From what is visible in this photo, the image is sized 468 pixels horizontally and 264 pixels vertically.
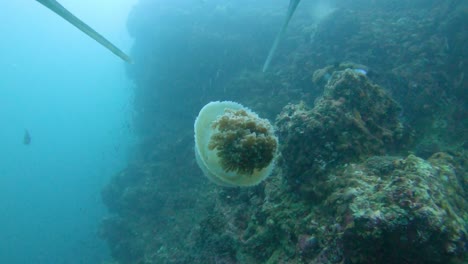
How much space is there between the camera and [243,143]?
2941mm

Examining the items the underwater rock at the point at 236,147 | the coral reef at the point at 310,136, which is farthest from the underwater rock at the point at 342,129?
the underwater rock at the point at 236,147

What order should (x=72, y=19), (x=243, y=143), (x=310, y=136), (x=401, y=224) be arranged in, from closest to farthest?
(x=401, y=224) → (x=243, y=143) → (x=72, y=19) → (x=310, y=136)

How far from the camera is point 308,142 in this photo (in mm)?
4172

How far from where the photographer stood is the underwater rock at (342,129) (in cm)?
404

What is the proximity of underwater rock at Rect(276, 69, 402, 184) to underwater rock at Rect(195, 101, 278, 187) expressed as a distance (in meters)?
1.06

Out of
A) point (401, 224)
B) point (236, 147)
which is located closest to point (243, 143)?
point (236, 147)

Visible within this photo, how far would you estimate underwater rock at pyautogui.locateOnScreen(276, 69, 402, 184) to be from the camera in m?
4.04

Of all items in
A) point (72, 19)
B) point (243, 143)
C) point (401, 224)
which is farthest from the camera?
point (72, 19)

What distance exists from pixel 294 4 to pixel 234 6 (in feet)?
47.6

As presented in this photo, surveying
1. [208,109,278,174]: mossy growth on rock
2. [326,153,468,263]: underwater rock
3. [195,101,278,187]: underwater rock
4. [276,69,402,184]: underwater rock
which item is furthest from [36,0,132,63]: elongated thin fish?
[326,153,468,263]: underwater rock

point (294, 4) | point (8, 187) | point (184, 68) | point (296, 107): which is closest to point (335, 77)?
point (296, 107)

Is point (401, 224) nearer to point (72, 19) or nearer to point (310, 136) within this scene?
point (310, 136)

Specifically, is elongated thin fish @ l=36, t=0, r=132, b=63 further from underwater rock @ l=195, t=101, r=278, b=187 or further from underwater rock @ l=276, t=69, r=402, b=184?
underwater rock @ l=276, t=69, r=402, b=184

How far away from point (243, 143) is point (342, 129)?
80.7 inches
